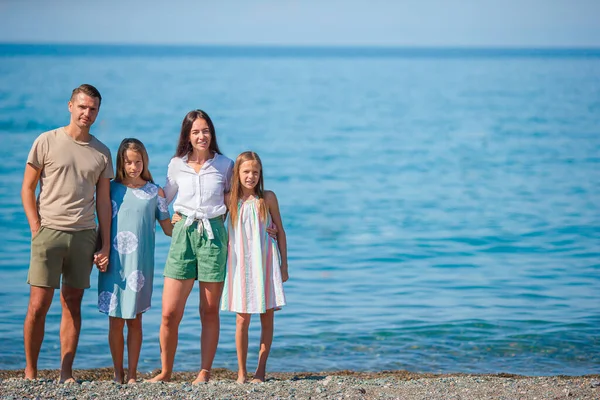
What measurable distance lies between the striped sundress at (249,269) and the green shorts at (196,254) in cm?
10

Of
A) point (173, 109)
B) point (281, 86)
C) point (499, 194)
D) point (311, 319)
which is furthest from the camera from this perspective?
point (281, 86)

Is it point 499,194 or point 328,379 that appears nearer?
point 328,379

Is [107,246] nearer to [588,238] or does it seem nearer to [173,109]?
[588,238]

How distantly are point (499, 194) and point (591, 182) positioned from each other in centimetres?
266

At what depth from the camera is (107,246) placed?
18.6ft

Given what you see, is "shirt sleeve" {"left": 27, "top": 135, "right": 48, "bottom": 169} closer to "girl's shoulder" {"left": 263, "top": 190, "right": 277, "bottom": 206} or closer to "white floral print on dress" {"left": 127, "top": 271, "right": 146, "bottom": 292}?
"white floral print on dress" {"left": 127, "top": 271, "right": 146, "bottom": 292}

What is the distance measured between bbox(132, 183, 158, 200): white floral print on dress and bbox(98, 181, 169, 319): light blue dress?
3 cm

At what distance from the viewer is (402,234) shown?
602 inches

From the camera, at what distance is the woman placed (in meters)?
5.73

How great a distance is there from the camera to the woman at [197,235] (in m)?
5.73

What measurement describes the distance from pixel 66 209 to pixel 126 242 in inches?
17.6

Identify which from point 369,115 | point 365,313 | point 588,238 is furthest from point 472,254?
point 369,115

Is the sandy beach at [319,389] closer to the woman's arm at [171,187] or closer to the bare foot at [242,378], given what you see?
the bare foot at [242,378]

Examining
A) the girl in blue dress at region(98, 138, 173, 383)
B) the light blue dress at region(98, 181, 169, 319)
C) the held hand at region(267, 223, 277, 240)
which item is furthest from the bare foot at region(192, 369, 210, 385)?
the held hand at region(267, 223, 277, 240)
